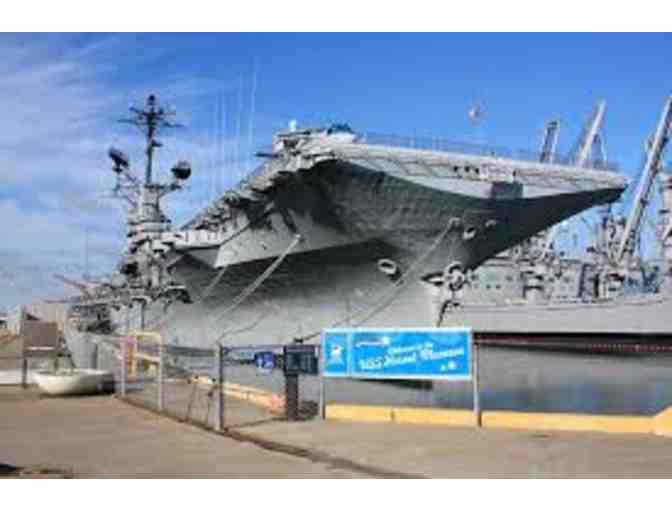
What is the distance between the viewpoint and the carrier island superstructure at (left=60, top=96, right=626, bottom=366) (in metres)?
31.0

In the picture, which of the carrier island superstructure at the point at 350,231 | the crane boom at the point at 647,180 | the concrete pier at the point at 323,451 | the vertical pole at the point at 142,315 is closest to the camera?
the concrete pier at the point at 323,451

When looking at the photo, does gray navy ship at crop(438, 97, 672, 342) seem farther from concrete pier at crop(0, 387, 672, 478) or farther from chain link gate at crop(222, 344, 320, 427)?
concrete pier at crop(0, 387, 672, 478)

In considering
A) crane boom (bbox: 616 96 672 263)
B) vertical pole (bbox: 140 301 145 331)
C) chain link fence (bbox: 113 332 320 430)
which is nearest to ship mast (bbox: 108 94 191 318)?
vertical pole (bbox: 140 301 145 331)

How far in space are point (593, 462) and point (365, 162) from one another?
22014 mm

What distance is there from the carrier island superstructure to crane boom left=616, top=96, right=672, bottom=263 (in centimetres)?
3971

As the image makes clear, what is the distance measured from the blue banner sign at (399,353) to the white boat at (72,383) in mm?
6590

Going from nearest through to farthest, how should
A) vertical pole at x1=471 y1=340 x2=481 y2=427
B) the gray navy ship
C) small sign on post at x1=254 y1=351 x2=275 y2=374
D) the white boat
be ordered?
1. vertical pole at x1=471 y1=340 x2=481 y2=427
2. small sign on post at x1=254 y1=351 x2=275 y2=374
3. the white boat
4. the gray navy ship

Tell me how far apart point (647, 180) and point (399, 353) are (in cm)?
6671

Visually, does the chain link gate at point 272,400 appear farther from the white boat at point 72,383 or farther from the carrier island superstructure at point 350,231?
the carrier island superstructure at point 350,231

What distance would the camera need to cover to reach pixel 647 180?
74.6m

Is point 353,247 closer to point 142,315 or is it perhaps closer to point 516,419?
point 142,315

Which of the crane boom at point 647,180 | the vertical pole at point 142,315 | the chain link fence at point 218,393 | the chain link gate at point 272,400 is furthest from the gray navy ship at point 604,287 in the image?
the chain link gate at point 272,400

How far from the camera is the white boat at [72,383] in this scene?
17812 mm

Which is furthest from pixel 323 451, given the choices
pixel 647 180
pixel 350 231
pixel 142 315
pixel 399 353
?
pixel 647 180
